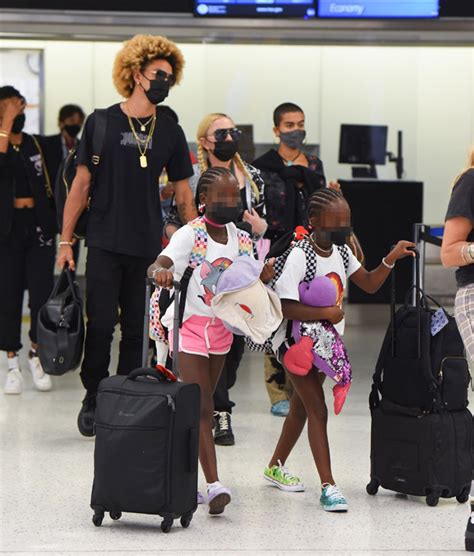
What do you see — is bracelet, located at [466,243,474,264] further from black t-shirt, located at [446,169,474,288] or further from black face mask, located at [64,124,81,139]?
black face mask, located at [64,124,81,139]

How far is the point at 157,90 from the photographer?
6105 mm

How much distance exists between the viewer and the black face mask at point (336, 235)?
5070mm

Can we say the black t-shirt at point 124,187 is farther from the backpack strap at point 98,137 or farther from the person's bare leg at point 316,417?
the person's bare leg at point 316,417

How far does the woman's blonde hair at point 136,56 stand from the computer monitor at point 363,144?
3.69 m

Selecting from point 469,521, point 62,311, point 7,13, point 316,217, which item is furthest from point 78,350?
point 7,13

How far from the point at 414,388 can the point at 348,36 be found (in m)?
4.73

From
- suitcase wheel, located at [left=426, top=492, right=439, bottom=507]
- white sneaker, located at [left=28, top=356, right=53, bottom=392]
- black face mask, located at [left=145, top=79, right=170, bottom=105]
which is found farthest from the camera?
white sneaker, located at [left=28, top=356, right=53, bottom=392]

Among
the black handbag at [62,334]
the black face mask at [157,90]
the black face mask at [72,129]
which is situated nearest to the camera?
the black face mask at [157,90]

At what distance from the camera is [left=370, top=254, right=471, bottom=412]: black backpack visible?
514 centimetres

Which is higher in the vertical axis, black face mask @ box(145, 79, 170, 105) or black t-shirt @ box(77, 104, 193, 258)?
black face mask @ box(145, 79, 170, 105)

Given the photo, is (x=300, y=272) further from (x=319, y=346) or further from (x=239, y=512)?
(x=239, y=512)

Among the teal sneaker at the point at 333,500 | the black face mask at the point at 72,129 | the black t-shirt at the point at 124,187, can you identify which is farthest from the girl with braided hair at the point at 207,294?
the black face mask at the point at 72,129

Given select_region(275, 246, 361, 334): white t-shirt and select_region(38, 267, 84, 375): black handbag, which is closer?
select_region(275, 246, 361, 334): white t-shirt

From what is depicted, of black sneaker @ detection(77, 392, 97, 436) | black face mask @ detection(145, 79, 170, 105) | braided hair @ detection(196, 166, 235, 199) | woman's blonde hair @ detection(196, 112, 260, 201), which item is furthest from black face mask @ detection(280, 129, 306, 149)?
braided hair @ detection(196, 166, 235, 199)
